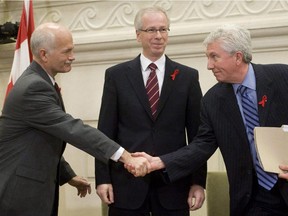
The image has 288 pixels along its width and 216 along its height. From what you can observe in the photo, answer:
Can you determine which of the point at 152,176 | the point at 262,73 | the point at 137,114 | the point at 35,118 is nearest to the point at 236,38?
the point at 262,73

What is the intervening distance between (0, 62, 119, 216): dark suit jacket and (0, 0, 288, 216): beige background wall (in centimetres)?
142

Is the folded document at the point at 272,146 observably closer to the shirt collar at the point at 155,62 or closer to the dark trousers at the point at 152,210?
the dark trousers at the point at 152,210

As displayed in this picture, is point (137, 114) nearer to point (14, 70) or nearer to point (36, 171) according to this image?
point (36, 171)

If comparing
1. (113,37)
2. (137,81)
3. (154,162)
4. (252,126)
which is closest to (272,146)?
(252,126)

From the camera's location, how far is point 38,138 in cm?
250

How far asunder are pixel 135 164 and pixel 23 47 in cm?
182

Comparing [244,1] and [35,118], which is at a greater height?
[244,1]

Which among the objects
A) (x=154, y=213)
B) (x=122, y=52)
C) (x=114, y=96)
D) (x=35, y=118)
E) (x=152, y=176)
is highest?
(x=122, y=52)

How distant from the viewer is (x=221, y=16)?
3.62 metres

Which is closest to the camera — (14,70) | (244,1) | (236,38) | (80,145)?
(236,38)

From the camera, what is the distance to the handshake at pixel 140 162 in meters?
2.51

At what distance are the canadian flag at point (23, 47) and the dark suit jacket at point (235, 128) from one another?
5.80ft

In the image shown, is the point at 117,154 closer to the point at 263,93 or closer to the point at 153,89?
the point at 153,89

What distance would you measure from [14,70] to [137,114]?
159 centimetres
